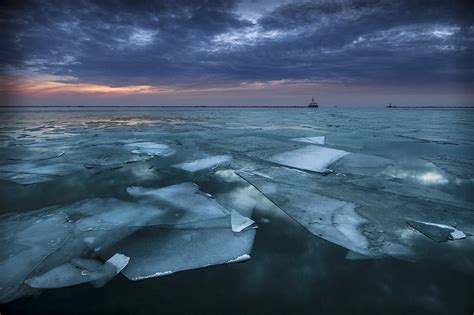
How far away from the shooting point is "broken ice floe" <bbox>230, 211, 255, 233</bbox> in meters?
3.27

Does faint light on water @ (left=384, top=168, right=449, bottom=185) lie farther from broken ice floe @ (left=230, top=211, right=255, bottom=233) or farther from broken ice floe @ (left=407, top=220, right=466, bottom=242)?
broken ice floe @ (left=230, top=211, right=255, bottom=233)

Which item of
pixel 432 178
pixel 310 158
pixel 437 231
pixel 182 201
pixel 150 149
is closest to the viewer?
pixel 437 231

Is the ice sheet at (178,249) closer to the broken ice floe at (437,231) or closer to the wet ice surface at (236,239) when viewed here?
the wet ice surface at (236,239)

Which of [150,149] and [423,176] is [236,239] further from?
[150,149]

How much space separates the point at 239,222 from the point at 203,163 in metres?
3.37

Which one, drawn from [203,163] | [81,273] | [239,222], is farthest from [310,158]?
[81,273]

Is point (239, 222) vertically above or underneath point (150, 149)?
underneath

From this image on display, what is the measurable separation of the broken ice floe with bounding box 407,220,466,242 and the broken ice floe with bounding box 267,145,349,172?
2.68 metres

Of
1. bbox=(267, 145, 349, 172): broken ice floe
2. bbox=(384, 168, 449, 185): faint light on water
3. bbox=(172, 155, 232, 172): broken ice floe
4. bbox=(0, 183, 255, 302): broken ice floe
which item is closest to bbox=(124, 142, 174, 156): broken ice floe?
bbox=(172, 155, 232, 172): broken ice floe

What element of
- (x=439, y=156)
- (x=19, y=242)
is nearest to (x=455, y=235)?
(x=19, y=242)

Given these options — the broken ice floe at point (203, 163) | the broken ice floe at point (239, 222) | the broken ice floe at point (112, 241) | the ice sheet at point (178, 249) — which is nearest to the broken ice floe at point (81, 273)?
the broken ice floe at point (112, 241)

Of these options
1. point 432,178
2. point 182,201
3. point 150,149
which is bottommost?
point 432,178

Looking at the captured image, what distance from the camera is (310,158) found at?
23.2 ft

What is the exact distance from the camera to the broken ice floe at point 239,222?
3.27 metres
